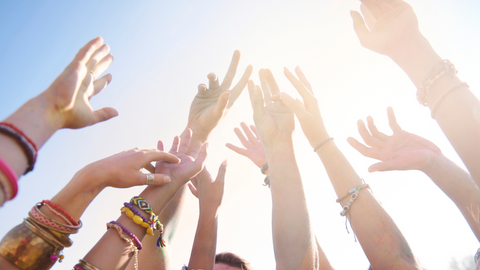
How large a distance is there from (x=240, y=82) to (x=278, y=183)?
3219mm

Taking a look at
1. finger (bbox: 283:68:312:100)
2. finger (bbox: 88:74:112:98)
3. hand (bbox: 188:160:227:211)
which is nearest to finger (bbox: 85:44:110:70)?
finger (bbox: 88:74:112:98)

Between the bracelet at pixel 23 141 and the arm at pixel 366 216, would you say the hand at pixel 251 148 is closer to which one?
the arm at pixel 366 216

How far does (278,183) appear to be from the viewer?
2904 millimetres

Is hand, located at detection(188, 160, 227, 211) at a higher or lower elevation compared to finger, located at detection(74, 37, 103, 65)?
lower

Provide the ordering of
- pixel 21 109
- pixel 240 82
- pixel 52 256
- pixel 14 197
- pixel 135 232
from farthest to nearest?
pixel 240 82, pixel 135 232, pixel 52 256, pixel 21 109, pixel 14 197

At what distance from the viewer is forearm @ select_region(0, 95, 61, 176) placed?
1.46 meters

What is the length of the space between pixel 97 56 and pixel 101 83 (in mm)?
261

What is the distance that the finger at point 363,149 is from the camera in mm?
3543

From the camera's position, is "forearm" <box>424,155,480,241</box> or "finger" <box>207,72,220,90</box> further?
"finger" <box>207,72,220,90</box>

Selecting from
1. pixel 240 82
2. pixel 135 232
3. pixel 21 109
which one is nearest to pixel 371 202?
pixel 135 232

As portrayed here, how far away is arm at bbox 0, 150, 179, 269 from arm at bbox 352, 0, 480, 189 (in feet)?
7.44

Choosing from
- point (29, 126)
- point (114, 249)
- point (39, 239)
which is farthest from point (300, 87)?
point (39, 239)

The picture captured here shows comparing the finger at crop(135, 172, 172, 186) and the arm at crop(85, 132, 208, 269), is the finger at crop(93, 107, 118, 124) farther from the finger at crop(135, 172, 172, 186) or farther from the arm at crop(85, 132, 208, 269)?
the arm at crop(85, 132, 208, 269)

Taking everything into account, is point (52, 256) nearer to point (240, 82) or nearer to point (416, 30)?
point (416, 30)
